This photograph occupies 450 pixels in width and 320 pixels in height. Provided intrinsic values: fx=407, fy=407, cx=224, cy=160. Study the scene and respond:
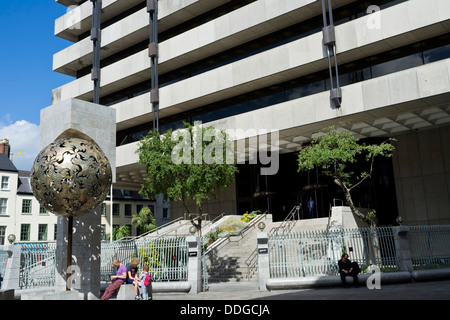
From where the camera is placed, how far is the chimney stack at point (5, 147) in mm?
54250

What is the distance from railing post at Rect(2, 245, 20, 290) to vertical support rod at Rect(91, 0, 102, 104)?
23365 millimetres

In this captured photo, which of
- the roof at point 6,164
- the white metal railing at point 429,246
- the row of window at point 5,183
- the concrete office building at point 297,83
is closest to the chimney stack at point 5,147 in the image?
the roof at point 6,164

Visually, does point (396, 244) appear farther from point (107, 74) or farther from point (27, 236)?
point (27, 236)

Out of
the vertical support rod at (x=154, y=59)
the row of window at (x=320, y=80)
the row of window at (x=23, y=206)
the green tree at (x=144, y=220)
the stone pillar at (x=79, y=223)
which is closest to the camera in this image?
the stone pillar at (x=79, y=223)

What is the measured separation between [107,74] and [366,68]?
23.6 metres

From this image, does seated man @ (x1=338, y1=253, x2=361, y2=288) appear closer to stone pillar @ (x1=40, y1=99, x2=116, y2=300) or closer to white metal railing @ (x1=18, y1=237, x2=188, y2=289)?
white metal railing @ (x1=18, y1=237, x2=188, y2=289)

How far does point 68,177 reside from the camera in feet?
27.9

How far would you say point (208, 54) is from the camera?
33344 mm

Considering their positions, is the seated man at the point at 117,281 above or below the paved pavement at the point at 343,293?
above

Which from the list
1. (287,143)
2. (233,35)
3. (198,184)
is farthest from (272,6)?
(198,184)

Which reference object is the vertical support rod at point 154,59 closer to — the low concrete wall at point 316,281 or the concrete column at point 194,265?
the concrete column at point 194,265

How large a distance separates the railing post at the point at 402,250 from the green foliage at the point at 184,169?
9.32 m

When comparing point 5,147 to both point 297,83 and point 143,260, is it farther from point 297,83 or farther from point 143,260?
point 143,260

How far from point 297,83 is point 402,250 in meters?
15.7
